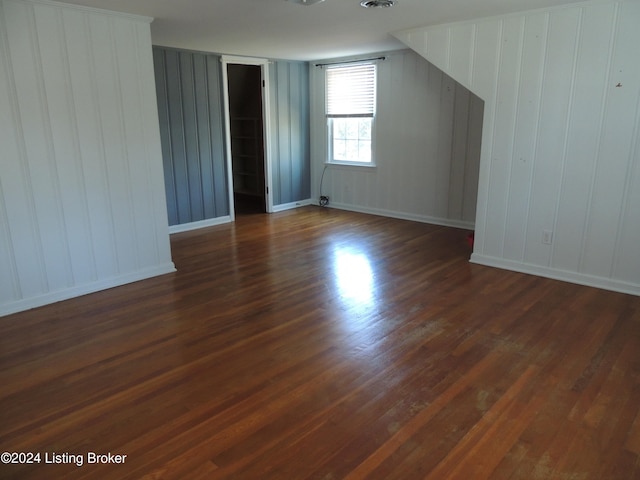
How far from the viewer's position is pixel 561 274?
4.03 meters

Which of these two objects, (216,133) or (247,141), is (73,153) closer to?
(216,133)

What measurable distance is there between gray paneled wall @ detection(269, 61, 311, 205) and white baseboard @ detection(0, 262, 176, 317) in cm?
310

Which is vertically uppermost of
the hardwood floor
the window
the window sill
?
the window

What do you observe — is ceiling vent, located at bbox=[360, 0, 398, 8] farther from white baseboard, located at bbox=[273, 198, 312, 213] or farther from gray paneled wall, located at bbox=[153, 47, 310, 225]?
white baseboard, located at bbox=[273, 198, 312, 213]

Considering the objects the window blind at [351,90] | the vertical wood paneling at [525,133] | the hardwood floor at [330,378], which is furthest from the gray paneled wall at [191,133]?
the vertical wood paneling at [525,133]

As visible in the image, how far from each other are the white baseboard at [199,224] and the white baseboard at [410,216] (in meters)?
1.82

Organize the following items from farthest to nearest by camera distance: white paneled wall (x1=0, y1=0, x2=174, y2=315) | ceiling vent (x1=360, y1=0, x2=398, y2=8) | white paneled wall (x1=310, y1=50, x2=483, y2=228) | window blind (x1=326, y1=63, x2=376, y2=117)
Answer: window blind (x1=326, y1=63, x2=376, y2=117), white paneled wall (x1=310, y1=50, x2=483, y2=228), ceiling vent (x1=360, y1=0, x2=398, y2=8), white paneled wall (x1=0, y1=0, x2=174, y2=315)

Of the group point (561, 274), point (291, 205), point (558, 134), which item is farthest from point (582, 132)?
point (291, 205)

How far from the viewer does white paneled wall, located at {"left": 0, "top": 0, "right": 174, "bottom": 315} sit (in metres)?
3.33

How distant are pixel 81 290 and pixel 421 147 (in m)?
4.42

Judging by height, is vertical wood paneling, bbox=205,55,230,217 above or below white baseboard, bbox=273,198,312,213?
above

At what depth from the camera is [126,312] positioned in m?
3.47

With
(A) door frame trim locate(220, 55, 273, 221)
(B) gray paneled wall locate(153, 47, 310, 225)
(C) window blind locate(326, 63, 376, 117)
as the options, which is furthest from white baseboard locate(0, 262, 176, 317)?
(C) window blind locate(326, 63, 376, 117)

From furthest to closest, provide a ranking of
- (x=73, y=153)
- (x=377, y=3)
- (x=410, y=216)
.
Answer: (x=410, y=216), (x=73, y=153), (x=377, y=3)
